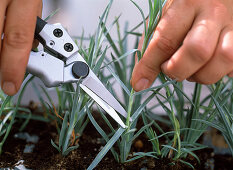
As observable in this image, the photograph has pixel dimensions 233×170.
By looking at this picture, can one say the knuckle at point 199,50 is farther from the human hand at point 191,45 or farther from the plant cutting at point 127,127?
the plant cutting at point 127,127

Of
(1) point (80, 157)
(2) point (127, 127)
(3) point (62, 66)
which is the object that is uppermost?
(3) point (62, 66)

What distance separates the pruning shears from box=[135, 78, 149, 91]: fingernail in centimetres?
6

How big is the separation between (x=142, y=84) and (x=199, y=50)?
14cm

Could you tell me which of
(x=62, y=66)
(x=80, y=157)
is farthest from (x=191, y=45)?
(x=80, y=157)

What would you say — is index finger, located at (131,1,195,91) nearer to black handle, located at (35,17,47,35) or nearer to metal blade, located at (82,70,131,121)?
metal blade, located at (82,70,131,121)

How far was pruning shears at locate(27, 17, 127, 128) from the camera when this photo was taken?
655 mm

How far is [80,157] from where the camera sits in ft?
2.50

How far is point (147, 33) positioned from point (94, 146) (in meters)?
0.33

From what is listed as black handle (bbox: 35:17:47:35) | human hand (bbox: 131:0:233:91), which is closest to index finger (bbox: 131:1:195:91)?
human hand (bbox: 131:0:233:91)

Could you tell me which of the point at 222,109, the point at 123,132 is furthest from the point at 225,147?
the point at 123,132

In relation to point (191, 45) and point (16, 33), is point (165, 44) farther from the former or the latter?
point (16, 33)

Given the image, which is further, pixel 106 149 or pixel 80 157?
pixel 80 157

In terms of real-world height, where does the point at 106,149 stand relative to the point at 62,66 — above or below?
below

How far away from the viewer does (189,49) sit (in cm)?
57
